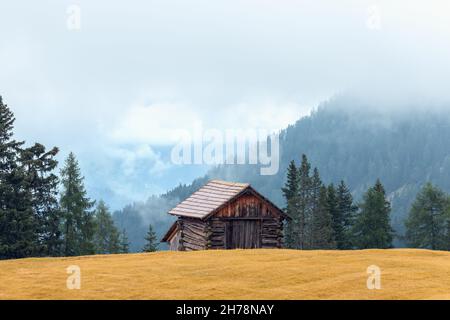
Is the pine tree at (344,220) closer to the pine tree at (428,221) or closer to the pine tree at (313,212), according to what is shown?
the pine tree at (313,212)

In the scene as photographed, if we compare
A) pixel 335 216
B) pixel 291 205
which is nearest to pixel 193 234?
pixel 335 216

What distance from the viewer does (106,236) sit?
6838 cm

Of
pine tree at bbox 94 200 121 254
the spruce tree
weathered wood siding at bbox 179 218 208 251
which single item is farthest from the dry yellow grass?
pine tree at bbox 94 200 121 254

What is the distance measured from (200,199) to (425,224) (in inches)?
1497

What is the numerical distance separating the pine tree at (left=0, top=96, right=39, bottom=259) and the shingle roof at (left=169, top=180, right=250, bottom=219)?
12160mm

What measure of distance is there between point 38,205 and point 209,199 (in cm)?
1714

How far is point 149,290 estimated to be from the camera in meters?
20.7

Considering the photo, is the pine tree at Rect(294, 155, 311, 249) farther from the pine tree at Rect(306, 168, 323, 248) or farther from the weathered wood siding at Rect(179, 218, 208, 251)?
the weathered wood siding at Rect(179, 218, 208, 251)

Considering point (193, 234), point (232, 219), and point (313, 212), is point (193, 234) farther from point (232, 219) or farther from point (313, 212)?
point (313, 212)

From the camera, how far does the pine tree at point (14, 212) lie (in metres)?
45.6

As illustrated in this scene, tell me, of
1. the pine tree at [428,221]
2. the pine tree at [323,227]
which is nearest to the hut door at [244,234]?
the pine tree at [323,227]
